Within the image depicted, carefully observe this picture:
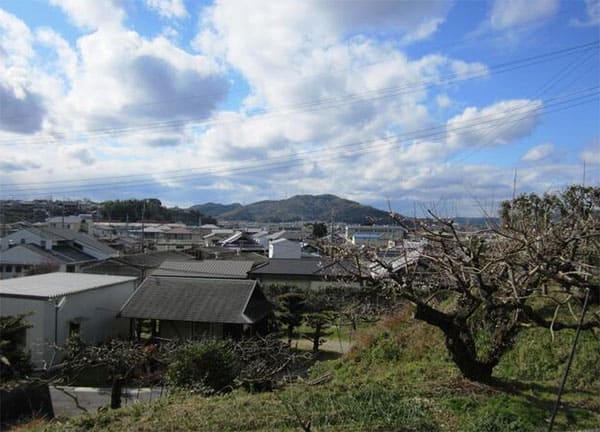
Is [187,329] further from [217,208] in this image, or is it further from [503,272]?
[217,208]

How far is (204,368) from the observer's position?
7488mm

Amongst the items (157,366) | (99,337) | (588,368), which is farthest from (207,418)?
(99,337)

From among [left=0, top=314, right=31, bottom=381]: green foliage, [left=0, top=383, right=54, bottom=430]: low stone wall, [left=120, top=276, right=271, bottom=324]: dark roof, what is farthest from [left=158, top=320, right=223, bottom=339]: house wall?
[left=0, top=383, right=54, bottom=430]: low stone wall

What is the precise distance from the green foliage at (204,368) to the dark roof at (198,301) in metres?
6.22

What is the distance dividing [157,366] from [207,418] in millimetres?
7378

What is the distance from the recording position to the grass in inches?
171

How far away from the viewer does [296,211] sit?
98625 millimetres

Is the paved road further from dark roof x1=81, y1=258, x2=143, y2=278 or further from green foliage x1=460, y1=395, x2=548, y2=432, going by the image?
dark roof x1=81, y1=258, x2=143, y2=278

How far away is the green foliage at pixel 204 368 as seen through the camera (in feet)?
24.3

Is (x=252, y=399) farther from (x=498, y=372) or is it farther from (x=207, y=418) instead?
(x=498, y=372)

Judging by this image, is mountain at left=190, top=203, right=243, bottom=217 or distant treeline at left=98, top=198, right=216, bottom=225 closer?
distant treeline at left=98, top=198, right=216, bottom=225

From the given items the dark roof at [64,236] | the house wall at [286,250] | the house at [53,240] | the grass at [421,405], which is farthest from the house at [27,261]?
the grass at [421,405]

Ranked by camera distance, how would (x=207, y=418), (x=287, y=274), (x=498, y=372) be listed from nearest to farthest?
(x=207, y=418) → (x=498, y=372) → (x=287, y=274)

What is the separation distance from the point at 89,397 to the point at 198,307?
4.79 m
